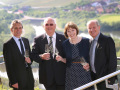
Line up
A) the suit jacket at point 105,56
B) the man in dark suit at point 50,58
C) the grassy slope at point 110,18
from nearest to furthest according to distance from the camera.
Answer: the suit jacket at point 105,56, the man in dark suit at point 50,58, the grassy slope at point 110,18

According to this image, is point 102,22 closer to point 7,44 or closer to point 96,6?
point 96,6

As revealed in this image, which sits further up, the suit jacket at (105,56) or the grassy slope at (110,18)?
the suit jacket at (105,56)

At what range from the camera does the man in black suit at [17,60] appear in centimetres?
251

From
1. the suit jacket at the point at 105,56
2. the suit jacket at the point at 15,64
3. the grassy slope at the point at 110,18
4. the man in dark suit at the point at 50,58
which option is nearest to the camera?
the suit jacket at the point at 105,56

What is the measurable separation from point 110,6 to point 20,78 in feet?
188

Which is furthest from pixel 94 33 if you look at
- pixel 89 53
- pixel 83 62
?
pixel 83 62

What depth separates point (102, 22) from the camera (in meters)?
52.9

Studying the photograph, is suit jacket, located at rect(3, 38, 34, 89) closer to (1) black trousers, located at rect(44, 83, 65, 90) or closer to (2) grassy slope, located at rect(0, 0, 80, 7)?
(1) black trousers, located at rect(44, 83, 65, 90)

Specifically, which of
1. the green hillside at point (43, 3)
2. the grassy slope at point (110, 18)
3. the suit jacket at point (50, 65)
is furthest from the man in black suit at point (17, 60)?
the green hillside at point (43, 3)

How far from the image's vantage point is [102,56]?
7.71 feet

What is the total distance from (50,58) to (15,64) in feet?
1.49

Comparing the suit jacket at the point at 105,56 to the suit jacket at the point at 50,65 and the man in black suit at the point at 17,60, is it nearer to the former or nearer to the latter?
the suit jacket at the point at 50,65

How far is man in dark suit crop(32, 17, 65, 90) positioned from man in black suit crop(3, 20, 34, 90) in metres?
0.16

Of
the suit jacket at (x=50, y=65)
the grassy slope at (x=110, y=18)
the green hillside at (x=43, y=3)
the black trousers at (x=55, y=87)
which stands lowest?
the grassy slope at (x=110, y=18)
